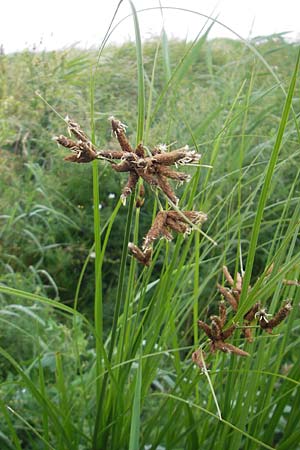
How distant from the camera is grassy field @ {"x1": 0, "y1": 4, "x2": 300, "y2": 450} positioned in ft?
3.51

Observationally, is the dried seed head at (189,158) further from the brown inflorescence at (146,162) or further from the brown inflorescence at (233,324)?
the brown inflorescence at (233,324)

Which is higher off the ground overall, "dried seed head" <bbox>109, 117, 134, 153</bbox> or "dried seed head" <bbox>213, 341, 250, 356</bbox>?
"dried seed head" <bbox>109, 117, 134, 153</bbox>

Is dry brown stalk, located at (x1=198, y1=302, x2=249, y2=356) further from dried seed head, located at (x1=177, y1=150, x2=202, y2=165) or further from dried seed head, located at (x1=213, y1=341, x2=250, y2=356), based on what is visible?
dried seed head, located at (x1=177, y1=150, x2=202, y2=165)

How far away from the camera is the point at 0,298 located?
2.06m

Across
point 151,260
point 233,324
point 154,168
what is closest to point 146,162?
point 154,168

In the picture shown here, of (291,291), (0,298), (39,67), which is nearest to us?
(291,291)

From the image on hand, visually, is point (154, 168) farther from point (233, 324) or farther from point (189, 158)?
point (233, 324)

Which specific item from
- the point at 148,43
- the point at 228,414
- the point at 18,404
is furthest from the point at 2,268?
the point at 148,43

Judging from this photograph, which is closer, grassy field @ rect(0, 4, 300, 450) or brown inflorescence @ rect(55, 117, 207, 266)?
brown inflorescence @ rect(55, 117, 207, 266)

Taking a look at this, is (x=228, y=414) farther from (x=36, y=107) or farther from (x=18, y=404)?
(x=36, y=107)

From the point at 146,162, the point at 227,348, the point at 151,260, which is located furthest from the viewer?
the point at 151,260

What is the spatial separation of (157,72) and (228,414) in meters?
3.11

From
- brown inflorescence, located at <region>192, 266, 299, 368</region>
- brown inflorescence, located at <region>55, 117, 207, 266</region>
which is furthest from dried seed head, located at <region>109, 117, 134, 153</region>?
brown inflorescence, located at <region>192, 266, 299, 368</region>

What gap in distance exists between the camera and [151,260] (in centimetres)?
136
